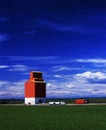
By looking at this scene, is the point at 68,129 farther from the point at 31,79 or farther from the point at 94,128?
the point at 31,79

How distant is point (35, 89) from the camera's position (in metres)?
106

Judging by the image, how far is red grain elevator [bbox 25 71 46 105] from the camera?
106750 millimetres

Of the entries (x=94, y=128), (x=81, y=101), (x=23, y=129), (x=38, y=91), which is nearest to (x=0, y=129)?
(x=23, y=129)

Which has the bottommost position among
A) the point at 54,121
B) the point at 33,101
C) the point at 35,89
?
the point at 54,121

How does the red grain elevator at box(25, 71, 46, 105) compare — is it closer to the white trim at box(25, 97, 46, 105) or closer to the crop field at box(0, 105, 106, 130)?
the white trim at box(25, 97, 46, 105)

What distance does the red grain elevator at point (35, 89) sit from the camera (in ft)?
350

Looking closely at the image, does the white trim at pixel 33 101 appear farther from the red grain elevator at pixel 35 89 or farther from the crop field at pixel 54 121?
the crop field at pixel 54 121

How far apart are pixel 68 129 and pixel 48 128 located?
1.97 m

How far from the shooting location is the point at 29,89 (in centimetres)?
10844

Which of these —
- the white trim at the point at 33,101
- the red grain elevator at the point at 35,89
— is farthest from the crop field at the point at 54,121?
the white trim at the point at 33,101

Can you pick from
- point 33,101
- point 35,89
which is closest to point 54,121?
point 35,89

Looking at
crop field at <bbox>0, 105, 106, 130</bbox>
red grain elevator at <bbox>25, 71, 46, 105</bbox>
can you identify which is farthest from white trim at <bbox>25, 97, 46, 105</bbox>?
crop field at <bbox>0, 105, 106, 130</bbox>

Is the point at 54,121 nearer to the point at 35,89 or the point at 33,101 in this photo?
the point at 35,89

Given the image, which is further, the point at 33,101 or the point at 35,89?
the point at 33,101
